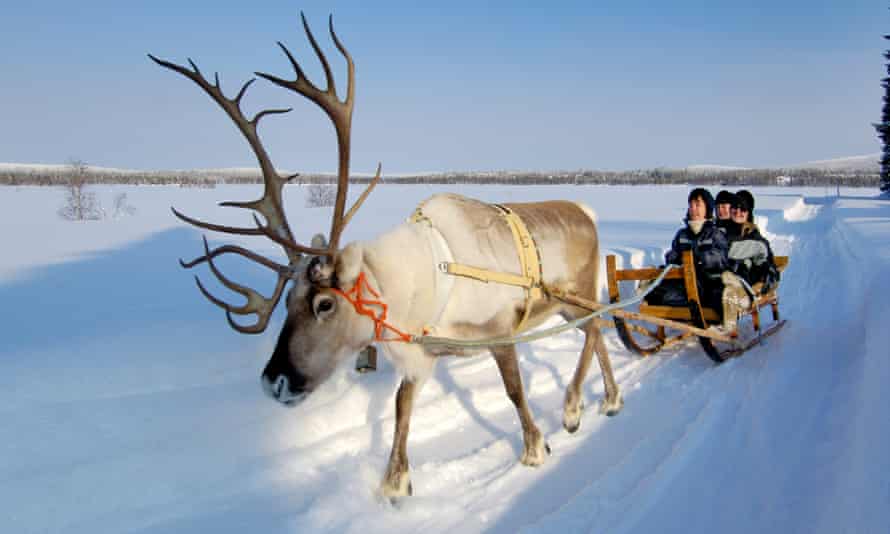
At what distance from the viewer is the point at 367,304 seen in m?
3.06

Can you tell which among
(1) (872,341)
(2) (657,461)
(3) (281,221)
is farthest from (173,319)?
(1) (872,341)

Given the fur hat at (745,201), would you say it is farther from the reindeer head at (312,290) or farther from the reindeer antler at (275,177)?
the reindeer head at (312,290)

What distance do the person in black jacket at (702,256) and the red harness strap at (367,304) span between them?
148 inches

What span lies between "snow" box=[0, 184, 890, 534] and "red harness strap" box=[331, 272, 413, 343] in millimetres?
425

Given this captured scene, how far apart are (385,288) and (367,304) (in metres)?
0.16

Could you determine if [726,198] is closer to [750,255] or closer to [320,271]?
[750,255]

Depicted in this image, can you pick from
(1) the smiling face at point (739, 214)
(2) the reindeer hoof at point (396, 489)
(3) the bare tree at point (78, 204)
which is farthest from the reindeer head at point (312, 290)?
(3) the bare tree at point (78, 204)

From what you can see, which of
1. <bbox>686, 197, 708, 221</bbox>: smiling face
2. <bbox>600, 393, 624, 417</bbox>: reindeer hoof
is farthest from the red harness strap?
<bbox>686, 197, 708, 221</bbox>: smiling face

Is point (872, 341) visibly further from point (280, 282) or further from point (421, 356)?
point (280, 282)

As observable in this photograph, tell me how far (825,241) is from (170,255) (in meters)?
15.1

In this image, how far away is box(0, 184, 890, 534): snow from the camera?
9.57ft

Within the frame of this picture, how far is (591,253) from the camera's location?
4.71m

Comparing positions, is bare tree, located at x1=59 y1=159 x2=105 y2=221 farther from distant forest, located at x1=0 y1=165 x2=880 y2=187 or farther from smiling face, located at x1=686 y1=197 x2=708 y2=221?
smiling face, located at x1=686 y1=197 x2=708 y2=221

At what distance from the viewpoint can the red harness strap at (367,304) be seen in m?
3.01
